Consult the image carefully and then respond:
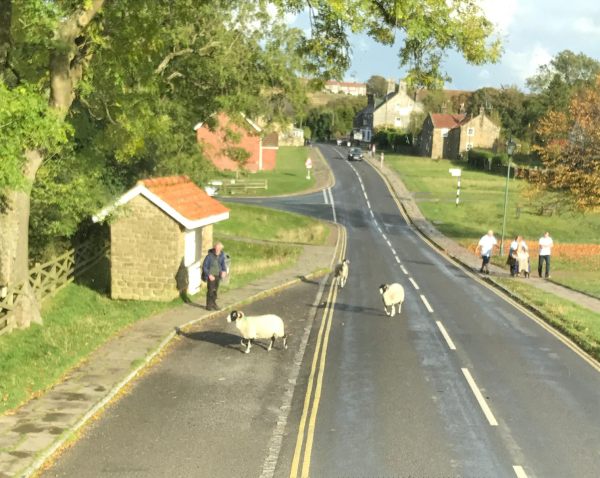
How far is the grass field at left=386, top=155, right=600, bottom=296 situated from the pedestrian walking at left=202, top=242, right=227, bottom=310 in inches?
599

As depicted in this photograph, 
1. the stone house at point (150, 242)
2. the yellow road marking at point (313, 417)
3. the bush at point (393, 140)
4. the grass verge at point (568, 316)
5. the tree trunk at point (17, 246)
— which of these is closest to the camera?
the yellow road marking at point (313, 417)

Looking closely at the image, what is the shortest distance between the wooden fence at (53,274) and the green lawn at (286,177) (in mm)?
30244

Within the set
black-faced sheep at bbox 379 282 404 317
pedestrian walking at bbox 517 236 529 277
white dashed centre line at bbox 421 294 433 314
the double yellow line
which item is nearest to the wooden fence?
the double yellow line

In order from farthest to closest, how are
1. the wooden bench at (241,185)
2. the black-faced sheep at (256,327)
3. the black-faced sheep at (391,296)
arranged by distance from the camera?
1. the wooden bench at (241,185)
2. the black-faced sheep at (391,296)
3. the black-faced sheep at (256,327)

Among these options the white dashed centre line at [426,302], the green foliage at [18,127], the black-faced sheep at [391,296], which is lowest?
the white dashed centre line at [426,302]

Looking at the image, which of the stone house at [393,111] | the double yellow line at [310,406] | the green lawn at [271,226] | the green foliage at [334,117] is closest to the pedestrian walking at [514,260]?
the double yellow line at [310,406]

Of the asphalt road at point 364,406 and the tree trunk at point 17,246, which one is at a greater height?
the tree trunk at point 17,246

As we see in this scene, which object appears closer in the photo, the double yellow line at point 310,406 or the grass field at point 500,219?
the double yellow line at point 310,406

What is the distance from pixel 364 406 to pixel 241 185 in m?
51.7

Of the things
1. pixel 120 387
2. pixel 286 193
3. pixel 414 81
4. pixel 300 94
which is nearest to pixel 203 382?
pixel 120 387

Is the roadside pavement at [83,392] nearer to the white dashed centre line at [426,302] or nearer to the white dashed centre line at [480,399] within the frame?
the white dashed centre line at [426,302]

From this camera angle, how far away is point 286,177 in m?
71.7

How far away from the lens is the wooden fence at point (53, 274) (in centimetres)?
1529

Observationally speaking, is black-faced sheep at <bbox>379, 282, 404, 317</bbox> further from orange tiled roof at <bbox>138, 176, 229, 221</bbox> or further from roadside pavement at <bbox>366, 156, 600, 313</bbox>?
roadside pavement at <bbox>366, 156, 600, 313</bbox>
